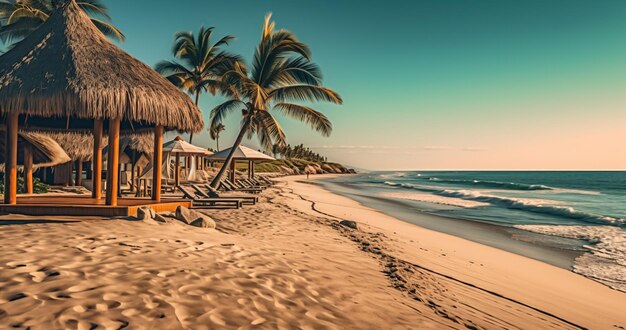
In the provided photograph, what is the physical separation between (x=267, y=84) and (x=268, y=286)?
12.5 meters

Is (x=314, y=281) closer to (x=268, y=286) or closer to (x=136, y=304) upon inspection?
(x=268, y=286)

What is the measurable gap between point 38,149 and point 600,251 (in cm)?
1635

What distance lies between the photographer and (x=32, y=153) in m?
11.2

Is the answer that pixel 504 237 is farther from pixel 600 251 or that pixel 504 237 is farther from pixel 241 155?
pixel 241 155

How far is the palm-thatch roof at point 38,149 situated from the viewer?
35.2ft

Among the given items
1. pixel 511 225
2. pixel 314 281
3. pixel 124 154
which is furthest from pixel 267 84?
pixel 314 281

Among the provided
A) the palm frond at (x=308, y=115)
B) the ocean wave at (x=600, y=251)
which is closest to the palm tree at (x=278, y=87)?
the palm frond at (x=308, y=115)

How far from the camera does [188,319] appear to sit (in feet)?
10.0

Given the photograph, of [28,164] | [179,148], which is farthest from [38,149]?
[179,148]

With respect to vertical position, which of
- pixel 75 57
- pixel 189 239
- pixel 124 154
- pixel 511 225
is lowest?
pixel 511 225

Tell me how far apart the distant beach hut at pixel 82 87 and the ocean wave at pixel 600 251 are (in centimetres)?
895

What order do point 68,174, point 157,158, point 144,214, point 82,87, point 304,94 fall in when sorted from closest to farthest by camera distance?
point 82,87 < point 144,214 < point 157,158 < point 304,94 < point 68,174

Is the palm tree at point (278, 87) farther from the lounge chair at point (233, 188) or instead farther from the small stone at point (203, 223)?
the small stone at point (203, 223)

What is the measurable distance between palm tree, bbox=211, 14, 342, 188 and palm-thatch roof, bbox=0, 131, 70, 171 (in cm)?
540
